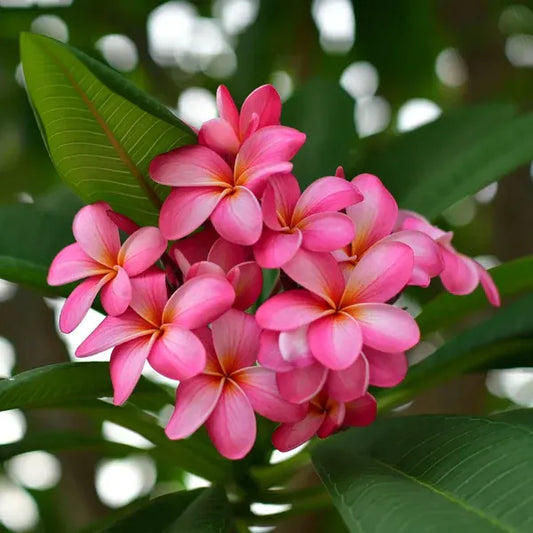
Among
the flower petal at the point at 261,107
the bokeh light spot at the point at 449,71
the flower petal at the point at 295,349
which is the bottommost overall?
the flower petal at the point at 295,349

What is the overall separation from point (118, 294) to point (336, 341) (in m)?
0.16

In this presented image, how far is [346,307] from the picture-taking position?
0.55 metres

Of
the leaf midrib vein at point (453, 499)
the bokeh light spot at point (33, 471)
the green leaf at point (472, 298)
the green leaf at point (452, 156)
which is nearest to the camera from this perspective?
the leaf midrib vein at point (453, 499)

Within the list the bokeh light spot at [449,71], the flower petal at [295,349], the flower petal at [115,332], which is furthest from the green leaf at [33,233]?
the bokeh light spot at [449,71]

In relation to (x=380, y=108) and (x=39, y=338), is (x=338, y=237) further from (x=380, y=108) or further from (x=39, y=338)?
(x=380, y=108)

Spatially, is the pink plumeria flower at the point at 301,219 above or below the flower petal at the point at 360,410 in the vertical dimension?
above

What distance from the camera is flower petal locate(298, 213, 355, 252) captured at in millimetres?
543

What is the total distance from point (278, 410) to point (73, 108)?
26 cm

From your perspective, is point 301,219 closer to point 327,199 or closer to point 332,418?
point 327,199

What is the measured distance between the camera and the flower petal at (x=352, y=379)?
53cm

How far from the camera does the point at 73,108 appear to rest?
0.57 metres

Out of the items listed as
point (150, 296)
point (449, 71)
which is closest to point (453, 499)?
point (150, 296)

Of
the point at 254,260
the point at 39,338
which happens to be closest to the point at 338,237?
the point at 254,260

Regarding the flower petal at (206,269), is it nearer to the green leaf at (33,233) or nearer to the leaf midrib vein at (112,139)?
the leaf midrib vein at (112,139)
